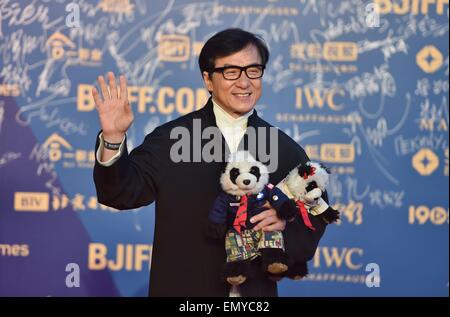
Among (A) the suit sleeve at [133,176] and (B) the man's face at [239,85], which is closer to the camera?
(A) the suit sleeve at [133,176]

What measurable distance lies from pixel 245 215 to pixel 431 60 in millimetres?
1900

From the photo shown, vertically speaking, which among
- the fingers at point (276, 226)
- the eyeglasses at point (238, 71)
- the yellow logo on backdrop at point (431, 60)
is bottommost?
the fingers at point (276, 226)

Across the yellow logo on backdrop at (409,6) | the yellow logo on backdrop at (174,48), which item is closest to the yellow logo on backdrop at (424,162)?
the yellow logo on backdrop at (409,6)

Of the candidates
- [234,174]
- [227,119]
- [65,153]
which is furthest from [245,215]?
[65,153]

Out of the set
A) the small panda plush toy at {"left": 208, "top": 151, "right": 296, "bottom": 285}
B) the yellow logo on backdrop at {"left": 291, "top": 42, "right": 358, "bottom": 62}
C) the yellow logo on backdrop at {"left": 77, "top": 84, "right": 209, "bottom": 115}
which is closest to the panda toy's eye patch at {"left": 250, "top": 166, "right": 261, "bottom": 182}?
the small panda plush toy at {"left": 208, "top": 151, "right": 296, "bottom": 285}

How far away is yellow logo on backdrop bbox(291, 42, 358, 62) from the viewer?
351 cm

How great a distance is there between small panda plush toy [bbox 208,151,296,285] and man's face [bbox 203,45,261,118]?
0.50 ft

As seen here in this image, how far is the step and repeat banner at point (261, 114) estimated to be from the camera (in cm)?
344

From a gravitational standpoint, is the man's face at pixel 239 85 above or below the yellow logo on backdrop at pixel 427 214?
above

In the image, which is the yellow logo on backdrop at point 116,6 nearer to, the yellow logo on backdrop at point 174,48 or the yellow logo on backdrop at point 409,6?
the yellow logo on backdrop at point 174,48

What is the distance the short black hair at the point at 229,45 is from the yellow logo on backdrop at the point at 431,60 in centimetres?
163

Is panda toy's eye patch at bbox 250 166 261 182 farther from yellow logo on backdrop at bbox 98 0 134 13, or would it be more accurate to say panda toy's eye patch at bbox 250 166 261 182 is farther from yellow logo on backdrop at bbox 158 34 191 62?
yellow logo on backdrop at bbox 98 0 134 13

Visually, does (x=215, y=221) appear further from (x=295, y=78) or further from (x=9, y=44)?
(x=9, y=44)

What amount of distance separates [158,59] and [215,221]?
63.7 inches
